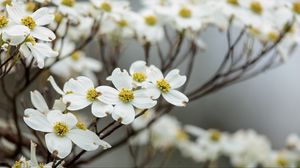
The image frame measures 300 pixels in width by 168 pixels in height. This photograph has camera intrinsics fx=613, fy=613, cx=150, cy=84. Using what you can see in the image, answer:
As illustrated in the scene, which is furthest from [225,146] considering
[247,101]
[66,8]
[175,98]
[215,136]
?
[247,101]

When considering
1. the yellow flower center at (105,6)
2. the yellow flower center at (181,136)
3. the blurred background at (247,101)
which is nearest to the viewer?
the yellow flower center at (105,6)

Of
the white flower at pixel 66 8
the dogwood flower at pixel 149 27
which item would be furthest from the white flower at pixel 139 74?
the dogwood flower at pixel 149 27

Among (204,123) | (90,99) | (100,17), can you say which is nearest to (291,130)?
(204,123)

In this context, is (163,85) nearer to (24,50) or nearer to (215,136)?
(24,50)

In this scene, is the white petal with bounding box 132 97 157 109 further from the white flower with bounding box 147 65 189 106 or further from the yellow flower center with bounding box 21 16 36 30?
the yellow flower center with bounding box 21 16 36 30

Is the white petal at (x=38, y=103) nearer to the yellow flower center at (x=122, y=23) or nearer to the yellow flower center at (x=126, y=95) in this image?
the yellow flower center at (x=126, y=95)

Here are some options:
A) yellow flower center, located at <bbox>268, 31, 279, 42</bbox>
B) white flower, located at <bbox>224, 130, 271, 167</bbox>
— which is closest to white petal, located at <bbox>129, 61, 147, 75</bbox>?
yellow flower center, located at <bbox>268, 31, 279, 42</bbox>
